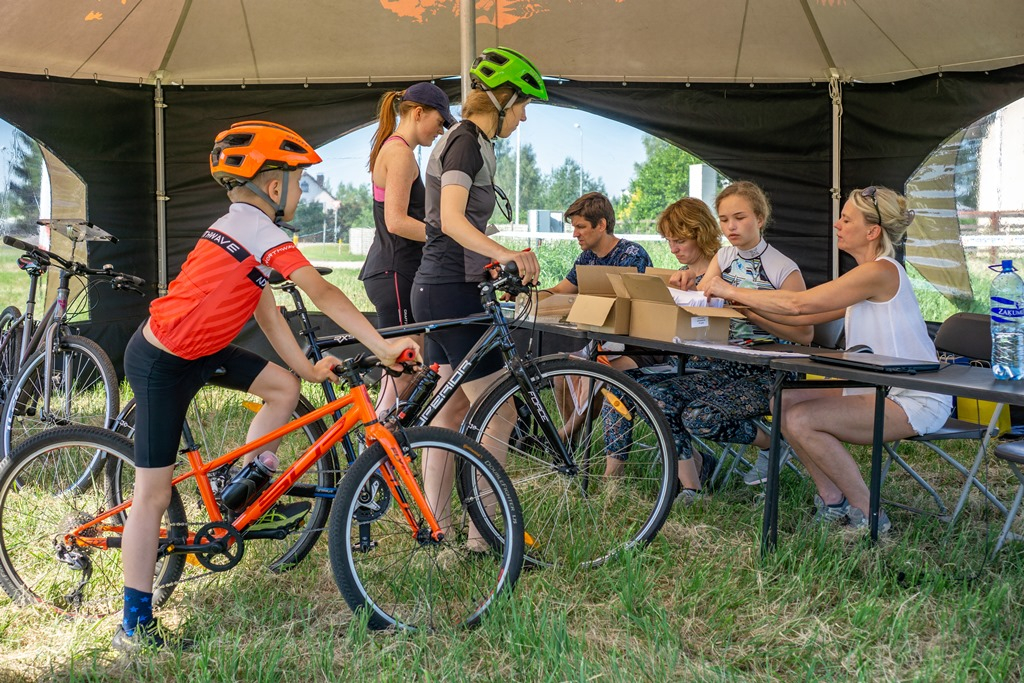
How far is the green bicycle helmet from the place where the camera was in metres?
2.86

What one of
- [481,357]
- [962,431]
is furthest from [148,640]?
[962,431]

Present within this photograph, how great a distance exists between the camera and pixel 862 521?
3.34 meters

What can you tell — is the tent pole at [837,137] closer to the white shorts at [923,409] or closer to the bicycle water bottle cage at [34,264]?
the white shorts at [923,409]

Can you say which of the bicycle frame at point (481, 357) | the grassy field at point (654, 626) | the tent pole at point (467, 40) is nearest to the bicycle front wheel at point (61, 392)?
the grassy field at point (654, 626)

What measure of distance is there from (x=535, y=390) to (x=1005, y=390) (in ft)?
4.07

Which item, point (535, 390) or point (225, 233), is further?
point (535, 390)

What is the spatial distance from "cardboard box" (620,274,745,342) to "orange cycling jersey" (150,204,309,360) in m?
1.39

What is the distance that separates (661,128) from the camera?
6.64 metres

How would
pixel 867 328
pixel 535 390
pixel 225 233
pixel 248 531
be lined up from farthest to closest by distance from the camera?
pixel 867 328 < pixel 535 390 < pixel 248 531 < pixel 225 233

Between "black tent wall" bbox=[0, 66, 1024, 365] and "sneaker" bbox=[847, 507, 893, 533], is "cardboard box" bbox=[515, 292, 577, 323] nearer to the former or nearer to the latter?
"sneaker" bbox=[847, 507, 893, 533]

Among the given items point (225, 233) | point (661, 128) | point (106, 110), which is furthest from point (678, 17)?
point (225, 233)

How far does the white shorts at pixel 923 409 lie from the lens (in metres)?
3.29

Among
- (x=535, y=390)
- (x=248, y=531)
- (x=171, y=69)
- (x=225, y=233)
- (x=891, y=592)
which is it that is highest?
(x=171, y=69)

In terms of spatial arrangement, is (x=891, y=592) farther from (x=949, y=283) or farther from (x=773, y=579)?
(x=949, y=283)
